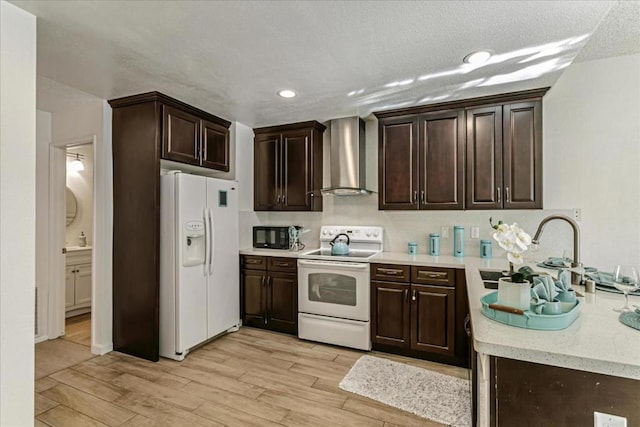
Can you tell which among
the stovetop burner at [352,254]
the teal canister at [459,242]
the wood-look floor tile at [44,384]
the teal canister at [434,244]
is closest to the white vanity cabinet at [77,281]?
the wood-look floor tile at [44,384]

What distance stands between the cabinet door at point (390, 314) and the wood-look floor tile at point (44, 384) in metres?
2.80

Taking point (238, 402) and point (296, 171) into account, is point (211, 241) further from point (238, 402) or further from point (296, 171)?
point (238, 402)

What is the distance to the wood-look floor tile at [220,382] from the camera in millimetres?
2562

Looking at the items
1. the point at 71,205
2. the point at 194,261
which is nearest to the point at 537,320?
the point at 194,261

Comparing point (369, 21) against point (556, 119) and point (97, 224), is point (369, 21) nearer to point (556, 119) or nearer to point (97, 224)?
point (556, 119)

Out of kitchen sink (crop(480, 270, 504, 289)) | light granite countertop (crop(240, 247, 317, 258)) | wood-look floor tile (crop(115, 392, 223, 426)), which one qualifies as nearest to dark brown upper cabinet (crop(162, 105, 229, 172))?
light granite countertop (crop(240, 247, 317, 258))

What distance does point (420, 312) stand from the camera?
3.07 m

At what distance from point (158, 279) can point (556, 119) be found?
4037 millimetres

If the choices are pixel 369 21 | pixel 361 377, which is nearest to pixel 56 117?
pixel 369 21

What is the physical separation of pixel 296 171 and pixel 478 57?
2.30 m

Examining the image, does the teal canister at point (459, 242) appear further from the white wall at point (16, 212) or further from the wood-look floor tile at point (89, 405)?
the white wall at point (16, 212)

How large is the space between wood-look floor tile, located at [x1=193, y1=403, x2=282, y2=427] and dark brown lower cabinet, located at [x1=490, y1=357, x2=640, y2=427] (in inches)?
61.7

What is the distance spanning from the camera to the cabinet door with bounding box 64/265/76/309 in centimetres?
430

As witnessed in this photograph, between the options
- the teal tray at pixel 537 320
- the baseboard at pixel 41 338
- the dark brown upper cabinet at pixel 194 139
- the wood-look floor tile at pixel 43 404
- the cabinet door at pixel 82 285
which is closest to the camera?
the teal tray at pixel 537 320
